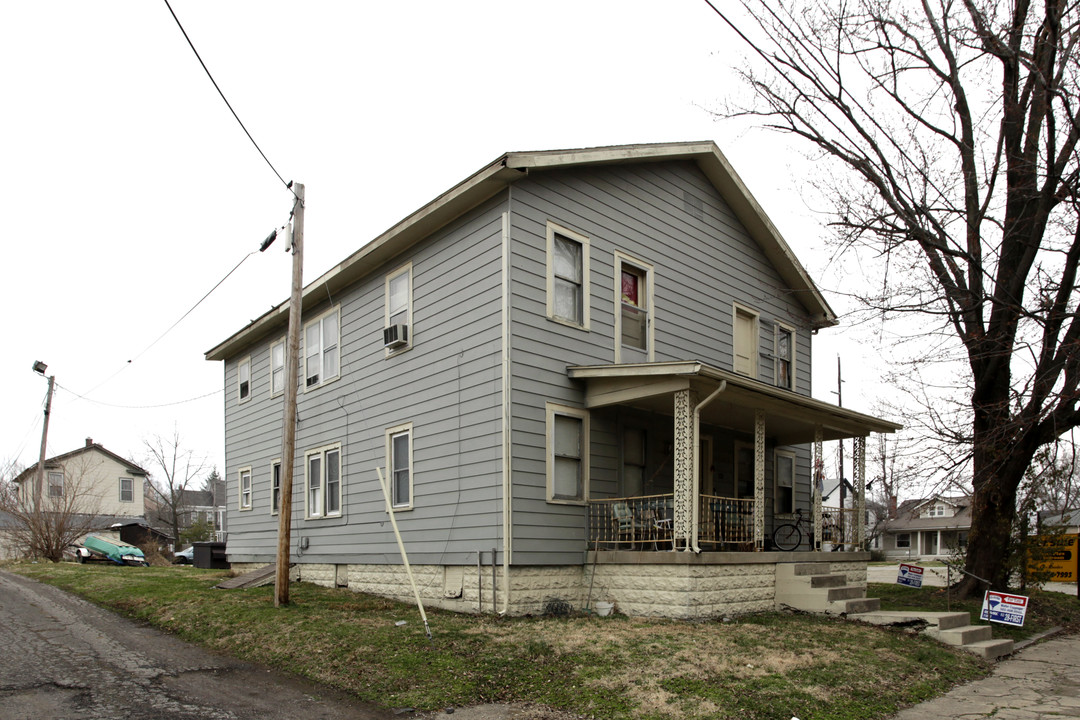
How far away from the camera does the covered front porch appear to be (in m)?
11.6

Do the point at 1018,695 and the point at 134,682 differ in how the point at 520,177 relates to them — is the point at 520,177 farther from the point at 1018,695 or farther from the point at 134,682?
the point at 1018,695

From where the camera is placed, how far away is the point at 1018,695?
8.52 m

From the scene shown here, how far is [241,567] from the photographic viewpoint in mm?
20312

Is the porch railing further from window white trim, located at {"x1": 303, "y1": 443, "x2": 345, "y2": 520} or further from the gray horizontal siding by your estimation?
window white trim, located at {"x1": 303, "y1": 443, "x2": 345, "y2": 520}

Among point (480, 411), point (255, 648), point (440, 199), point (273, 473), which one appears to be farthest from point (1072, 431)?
point (273, 473)

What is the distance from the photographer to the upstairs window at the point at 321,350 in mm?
16766

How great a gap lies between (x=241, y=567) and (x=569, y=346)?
1207 cm

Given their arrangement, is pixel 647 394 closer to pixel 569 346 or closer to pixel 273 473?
pixel 569 346

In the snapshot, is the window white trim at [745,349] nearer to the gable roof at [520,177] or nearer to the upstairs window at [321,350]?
the gable roof at [520,177]

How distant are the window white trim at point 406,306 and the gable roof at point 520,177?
38cm

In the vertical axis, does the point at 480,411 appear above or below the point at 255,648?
above

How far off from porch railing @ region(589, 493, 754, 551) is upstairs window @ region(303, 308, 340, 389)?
665 centimetres

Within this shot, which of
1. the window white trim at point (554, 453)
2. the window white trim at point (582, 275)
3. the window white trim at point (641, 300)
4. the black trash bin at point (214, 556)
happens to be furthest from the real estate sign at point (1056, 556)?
the black trash bin at point (214, 556)

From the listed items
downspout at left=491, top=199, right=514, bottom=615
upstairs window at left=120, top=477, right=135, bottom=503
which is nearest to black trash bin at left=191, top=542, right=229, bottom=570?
downspout at left=491, top=199, right=514, bottom=615
